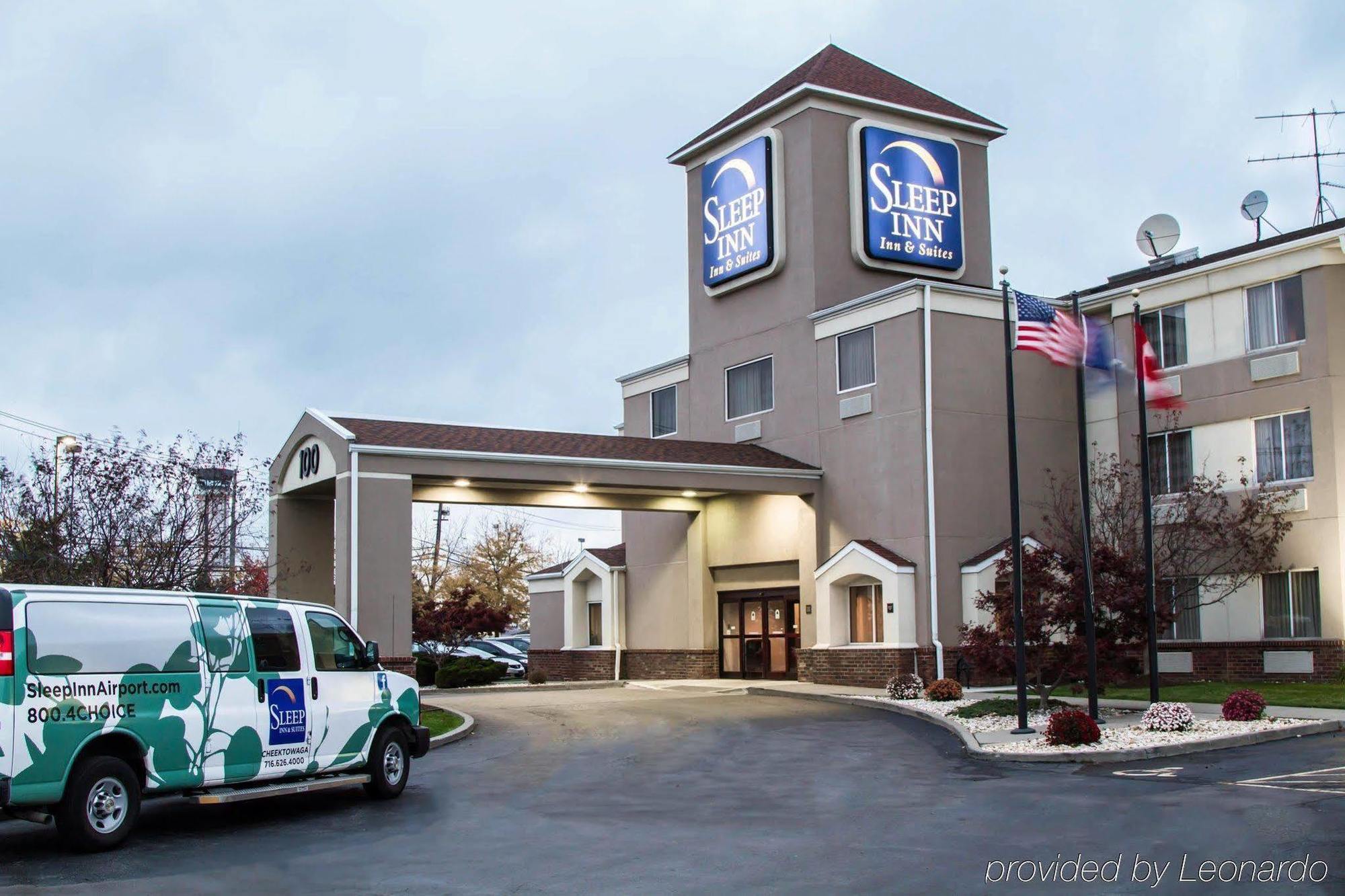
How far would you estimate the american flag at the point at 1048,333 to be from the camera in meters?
20.0

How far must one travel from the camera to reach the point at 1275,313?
2802 centimetres

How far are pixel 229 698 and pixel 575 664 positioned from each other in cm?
2675

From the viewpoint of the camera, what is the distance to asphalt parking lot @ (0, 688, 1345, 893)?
33.2 feet

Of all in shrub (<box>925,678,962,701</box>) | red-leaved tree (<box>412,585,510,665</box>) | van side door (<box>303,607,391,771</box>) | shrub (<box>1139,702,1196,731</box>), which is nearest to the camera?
van side door (<box>303,607,391,771</box>)

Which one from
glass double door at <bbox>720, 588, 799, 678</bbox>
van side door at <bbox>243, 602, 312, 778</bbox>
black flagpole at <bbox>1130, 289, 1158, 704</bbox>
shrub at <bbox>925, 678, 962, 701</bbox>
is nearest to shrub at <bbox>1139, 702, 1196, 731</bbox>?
black flagpole at <bbox>1130, 289, 1158, 704</bbox>

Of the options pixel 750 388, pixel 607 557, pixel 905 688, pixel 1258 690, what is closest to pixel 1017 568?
pixel 905 688

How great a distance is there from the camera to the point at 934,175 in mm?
35031

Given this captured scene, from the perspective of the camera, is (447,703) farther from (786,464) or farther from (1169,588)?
(1169,588)

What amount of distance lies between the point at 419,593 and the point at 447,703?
37.5 meters

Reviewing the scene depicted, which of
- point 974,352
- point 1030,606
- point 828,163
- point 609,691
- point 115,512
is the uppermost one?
point 828,163

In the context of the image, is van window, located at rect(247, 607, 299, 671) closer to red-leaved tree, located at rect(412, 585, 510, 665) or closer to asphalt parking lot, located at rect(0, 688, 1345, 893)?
asphalt parking lot, located at rect(0, 688, 1345, 893)

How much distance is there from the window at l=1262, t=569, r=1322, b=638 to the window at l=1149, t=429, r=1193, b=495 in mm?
2939

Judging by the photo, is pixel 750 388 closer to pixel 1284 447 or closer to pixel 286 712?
pixel 1284 447

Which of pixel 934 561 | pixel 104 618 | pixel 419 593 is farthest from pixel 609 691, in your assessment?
pixel 419 593
